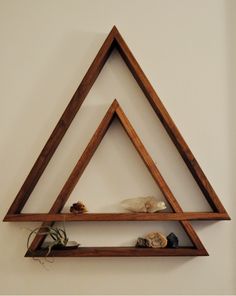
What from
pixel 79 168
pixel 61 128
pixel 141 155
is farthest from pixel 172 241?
pixel 61 128

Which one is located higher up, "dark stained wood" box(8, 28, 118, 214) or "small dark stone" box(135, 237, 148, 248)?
"dark stained wood" box(8, 28, 118, 214)

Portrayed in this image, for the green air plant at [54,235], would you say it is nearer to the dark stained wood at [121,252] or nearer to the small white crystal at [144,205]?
the dark stained wood at [121,252]

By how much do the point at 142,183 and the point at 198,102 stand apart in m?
0.41

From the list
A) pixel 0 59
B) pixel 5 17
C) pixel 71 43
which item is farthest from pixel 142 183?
pixel 5 17

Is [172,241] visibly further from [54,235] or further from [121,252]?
[54,235]

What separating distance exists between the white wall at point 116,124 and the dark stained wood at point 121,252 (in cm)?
8

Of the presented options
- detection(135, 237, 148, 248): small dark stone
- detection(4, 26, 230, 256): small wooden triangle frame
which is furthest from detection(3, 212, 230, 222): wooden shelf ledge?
detection(135, 237, 148, 248): small dark stone

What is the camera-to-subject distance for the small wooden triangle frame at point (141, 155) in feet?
3.90

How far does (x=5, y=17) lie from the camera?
1400 mm

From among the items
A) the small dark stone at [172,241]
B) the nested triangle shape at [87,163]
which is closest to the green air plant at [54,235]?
the nested triangle shape at [87,163]

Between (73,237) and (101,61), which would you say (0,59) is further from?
(73,237)

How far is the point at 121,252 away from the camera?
1.20 metres

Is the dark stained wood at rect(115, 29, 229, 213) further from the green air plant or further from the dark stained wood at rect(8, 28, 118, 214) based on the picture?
the green air plant

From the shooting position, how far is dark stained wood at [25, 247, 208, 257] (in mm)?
1187
